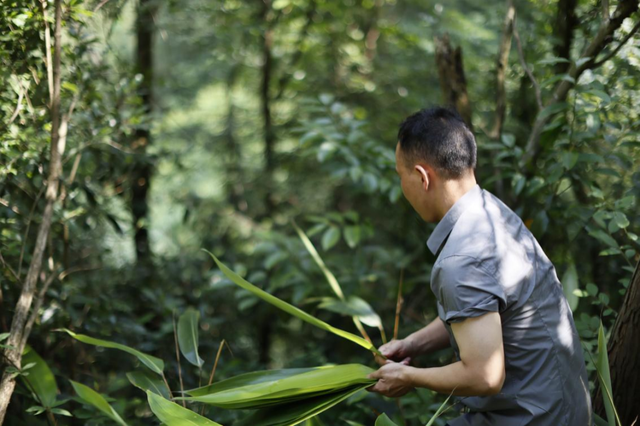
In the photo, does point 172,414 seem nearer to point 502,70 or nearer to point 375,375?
point 375,375

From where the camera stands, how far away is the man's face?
1.72 m

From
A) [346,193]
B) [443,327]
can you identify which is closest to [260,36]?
[346,193]

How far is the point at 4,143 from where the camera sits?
1938 millimetres

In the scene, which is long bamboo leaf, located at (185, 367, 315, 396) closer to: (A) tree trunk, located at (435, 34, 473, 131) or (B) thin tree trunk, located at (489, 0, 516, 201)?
(B) thin tree trunk, located at (489, 0, 516, 201)

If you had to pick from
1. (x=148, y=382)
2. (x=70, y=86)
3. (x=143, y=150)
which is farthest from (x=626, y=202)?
(x=143, y=150)

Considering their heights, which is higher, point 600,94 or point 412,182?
point 600,94

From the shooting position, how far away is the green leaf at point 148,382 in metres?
1.96

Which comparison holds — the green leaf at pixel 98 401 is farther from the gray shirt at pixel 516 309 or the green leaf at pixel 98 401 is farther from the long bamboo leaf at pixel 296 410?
the gray shirt at pixel 516 309

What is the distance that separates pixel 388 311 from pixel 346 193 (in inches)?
59.6

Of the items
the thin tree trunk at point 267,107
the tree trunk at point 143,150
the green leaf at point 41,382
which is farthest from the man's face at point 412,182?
the thin tree trunk at point 267,107

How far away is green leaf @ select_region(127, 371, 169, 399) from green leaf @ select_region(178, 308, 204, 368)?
0.14m

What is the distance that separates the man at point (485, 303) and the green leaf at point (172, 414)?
55 centimetres

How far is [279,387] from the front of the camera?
171 cm

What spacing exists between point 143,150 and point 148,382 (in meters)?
1.56
